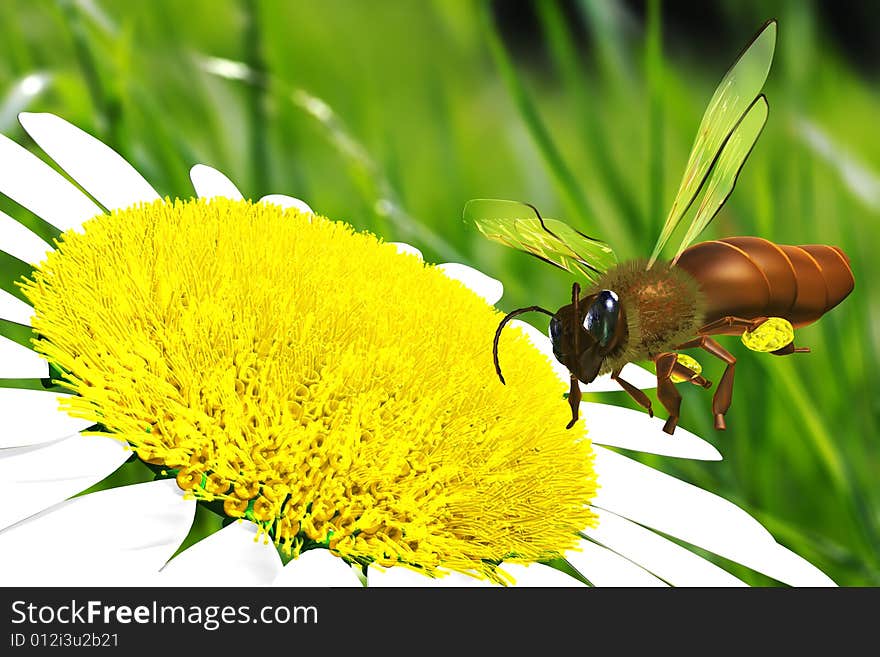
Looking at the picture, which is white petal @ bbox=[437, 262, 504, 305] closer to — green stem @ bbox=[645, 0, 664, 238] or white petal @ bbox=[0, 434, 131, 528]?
green stem @ bbox=[645, 0, 664, 238]

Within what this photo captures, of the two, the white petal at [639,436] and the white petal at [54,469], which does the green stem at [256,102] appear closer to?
the white petal at [639,436]

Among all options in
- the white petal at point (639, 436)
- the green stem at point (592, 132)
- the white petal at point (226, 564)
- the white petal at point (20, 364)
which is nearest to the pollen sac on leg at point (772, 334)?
the white petal at point (639, 436)

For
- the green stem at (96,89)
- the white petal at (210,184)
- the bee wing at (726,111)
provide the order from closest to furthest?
the bee wing at (726,111) → the white petal at (210,184) → the green stem at (96,89)

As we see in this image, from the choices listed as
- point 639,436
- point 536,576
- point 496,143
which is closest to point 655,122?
point 639,436

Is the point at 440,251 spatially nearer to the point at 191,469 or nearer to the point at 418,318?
the point at 418,318

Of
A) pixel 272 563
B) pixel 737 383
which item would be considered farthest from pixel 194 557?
pixel 737 383
